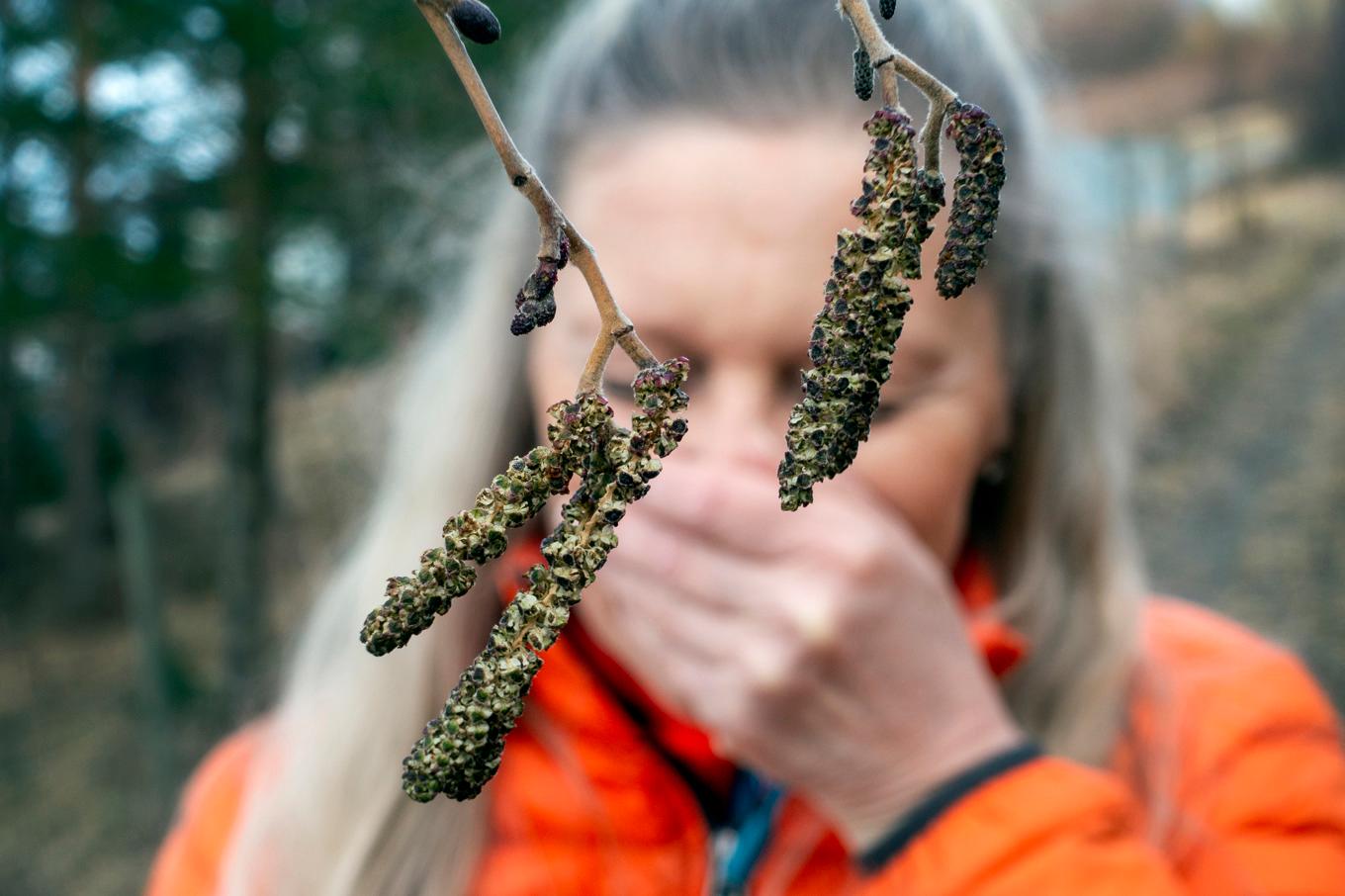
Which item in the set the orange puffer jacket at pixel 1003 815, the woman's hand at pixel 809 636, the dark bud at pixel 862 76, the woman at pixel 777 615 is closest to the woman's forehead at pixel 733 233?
the woman at pixel 777 615

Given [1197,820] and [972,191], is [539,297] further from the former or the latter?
[1197,820]

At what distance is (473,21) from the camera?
28 centimetres

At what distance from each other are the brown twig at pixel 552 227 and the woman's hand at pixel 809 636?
82 cm

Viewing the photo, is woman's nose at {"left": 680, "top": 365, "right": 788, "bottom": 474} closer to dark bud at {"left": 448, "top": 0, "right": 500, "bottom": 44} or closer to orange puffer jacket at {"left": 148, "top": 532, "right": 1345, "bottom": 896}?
orange puffer jacket at {"left": 148, "top": 532, "right": 1345, "bottom": 896}

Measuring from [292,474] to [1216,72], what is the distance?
5648mm

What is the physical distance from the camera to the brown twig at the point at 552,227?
0.77 ft

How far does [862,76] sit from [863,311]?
8cm

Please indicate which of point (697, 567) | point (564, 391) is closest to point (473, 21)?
point (564, 391)

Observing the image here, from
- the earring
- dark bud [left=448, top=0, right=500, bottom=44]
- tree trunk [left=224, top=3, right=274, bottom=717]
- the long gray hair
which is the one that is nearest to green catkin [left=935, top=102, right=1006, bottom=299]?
dark bud [left=448, top=0, right=500, bottom=44]

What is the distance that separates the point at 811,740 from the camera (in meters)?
1.21

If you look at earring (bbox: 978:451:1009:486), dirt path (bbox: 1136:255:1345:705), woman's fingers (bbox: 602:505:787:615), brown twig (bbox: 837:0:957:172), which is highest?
brown twig (bbox: 837:0:957:172)

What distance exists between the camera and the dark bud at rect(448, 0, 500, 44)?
0.28 meters

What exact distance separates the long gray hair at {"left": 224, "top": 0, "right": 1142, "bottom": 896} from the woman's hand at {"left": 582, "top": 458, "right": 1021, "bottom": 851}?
0.31 metres

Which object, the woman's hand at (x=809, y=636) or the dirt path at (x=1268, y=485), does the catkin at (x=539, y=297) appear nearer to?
the woman's hand at (x=809, y=636)
